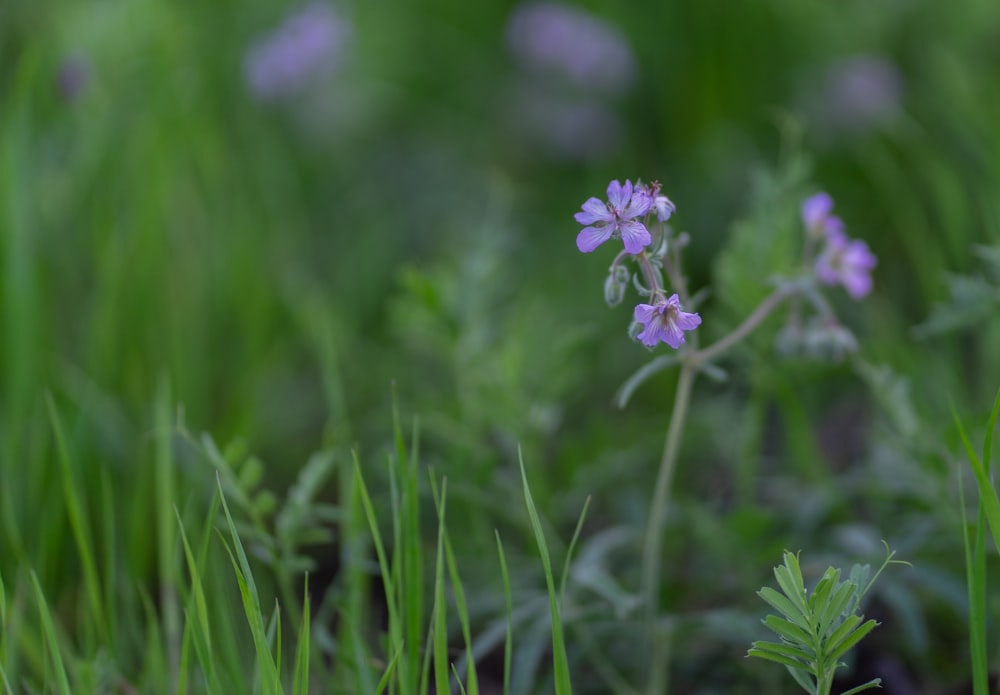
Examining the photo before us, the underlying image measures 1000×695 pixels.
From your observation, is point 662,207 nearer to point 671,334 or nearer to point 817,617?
point 671,334

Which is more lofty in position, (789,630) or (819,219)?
(819,219)

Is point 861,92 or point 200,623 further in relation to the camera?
point 861,92

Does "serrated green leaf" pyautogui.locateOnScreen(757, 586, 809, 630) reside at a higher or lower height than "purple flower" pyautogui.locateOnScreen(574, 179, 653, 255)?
lower

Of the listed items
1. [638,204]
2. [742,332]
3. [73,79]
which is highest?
[73,79]

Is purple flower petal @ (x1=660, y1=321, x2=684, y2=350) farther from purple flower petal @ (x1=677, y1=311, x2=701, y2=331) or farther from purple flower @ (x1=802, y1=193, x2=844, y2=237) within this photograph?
purple flower @ (x1=802, y1=193, x2=844, y2=237)

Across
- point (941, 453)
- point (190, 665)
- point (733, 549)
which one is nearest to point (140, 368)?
point (190, 665)

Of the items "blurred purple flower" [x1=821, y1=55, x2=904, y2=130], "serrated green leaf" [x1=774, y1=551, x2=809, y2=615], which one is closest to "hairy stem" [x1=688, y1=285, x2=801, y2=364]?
"serrated green leaf" [x1=774, y1=551, x2=809, y2=615]

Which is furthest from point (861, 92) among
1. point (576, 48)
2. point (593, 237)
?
point (593, 237)

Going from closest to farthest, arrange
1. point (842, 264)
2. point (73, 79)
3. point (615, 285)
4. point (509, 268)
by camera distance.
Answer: point (615, 285)
point (842, 264)
point (73, 79)
point (509, 268)

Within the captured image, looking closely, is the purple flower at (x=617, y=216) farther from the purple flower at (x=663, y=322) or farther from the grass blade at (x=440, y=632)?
the grass blade at (x=440, y=632)
